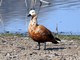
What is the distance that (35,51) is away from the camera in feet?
34.9

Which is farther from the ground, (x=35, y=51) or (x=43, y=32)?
(x=43, y=32)

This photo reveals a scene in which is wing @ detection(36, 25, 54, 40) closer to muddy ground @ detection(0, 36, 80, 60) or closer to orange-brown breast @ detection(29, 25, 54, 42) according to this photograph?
orange-brown breast @ detection(29, 25, 54, 42)

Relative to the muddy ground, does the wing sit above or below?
above

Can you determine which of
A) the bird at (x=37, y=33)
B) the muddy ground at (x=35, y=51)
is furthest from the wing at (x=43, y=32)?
the muddy ground at (x=35, y=51)

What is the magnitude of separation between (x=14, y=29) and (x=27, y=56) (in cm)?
748

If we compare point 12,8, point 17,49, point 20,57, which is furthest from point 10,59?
point 12,8

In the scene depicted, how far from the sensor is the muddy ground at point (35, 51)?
31.8ft

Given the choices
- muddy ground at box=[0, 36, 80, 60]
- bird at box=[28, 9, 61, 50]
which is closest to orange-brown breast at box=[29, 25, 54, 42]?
bird at box=[28, 9, 61, 50]

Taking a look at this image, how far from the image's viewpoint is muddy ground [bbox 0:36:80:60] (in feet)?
31.8

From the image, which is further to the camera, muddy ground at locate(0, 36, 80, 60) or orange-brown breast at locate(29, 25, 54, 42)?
orange-brown breast at locate(29, 25, 54, 42)

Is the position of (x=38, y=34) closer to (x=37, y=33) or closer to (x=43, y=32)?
(x=37, y=33)

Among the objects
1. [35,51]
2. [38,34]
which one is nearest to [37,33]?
[38,34]

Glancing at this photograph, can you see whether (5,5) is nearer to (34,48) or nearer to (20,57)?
(34,48)

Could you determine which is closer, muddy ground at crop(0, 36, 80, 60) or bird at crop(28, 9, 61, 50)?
muddy ground at crop(0, 36, 80, 60)
